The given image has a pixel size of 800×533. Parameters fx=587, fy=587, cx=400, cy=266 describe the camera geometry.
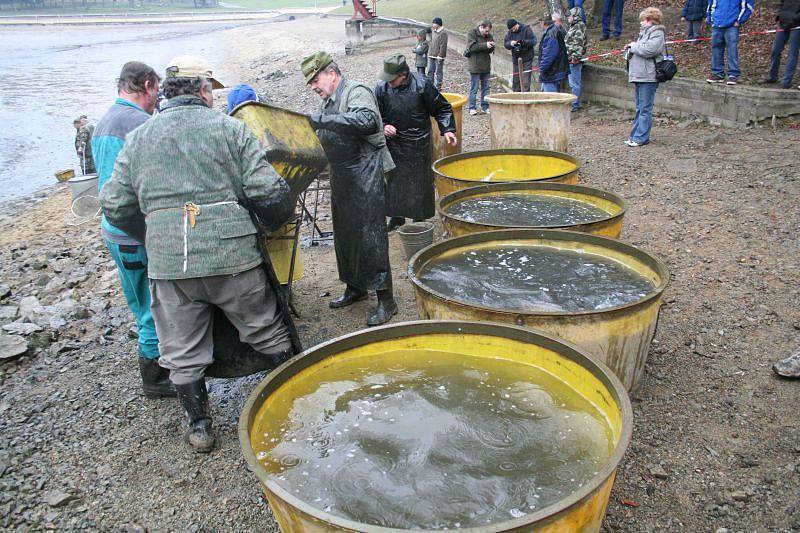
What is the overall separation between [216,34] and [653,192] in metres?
59.5

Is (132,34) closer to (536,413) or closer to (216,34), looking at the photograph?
(216,34)

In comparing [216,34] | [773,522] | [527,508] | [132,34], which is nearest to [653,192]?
[773,522]

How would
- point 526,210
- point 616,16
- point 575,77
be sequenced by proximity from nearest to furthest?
point 526,210 < point 575,77 < point 616,16

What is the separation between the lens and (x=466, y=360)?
9.78 ft

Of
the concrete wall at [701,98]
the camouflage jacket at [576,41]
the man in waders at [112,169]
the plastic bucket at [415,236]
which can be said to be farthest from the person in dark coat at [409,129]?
the camouflage jacket at [576,41]

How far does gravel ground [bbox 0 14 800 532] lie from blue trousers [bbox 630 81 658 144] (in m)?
1.73

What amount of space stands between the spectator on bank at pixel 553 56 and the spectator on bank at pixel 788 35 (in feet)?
11.4

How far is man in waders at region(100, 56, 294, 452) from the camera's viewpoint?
3158 mm

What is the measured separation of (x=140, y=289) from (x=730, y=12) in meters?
9.83

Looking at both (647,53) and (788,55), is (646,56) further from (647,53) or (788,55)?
(788,55)

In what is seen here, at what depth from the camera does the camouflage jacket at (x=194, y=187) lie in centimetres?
315

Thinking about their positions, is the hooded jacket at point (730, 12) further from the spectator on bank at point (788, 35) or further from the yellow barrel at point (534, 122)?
the yellow barrel at point (534, 122)

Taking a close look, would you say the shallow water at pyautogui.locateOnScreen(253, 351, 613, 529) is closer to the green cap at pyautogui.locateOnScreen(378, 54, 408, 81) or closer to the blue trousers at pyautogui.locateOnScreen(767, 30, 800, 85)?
the green cap at pyautogui.locateOnScreen(378, 54, 408, 81)

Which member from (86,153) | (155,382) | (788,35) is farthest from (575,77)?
(155,382)
